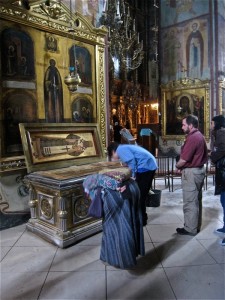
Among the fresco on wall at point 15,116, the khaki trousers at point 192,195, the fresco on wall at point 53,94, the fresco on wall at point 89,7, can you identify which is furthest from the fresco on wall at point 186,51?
the fresco on wall at point 15,116

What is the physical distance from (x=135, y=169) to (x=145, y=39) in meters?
13.3

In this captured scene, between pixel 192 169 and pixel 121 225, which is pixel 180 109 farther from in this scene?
pixel 121 225

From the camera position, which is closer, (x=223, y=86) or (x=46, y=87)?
(x=46, y=87)

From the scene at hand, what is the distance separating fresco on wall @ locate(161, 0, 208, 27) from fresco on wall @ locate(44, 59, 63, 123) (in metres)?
9.80

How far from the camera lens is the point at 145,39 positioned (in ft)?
50.8

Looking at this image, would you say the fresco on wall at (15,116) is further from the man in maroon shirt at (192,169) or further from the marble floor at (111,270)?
the man in maroon shirt at (192,169)

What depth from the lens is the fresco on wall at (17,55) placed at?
13.6ft

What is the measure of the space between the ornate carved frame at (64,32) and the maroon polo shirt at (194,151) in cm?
224

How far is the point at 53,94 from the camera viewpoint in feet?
15.7

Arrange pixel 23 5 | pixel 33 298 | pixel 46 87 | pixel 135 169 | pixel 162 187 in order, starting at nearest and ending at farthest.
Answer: pixel 33 298 < pixel 135 169 < pixel 23 5 < pixel 46 87 < pixel 162 187

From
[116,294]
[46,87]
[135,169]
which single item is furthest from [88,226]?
[46,87]

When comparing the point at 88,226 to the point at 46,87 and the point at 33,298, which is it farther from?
the point at 46,87

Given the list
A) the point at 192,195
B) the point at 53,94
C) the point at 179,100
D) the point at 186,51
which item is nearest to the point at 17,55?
the point at 53,94

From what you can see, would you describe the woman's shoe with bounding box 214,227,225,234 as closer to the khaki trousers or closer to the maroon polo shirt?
the khaki trousers
